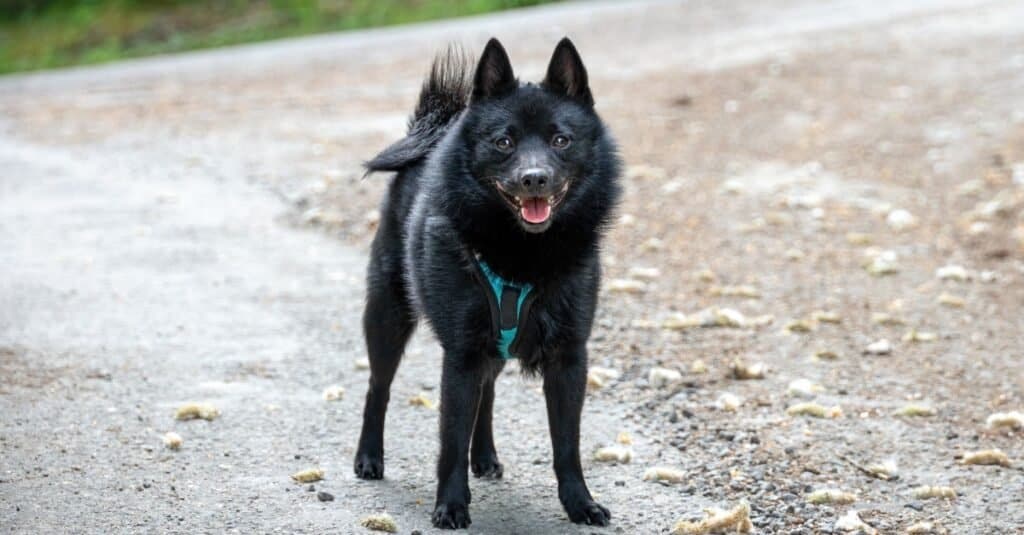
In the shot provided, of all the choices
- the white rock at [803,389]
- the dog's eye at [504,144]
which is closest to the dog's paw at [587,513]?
the dog's eye at [504,144]

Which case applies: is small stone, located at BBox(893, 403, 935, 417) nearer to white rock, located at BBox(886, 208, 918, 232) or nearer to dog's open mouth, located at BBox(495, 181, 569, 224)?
dog's open mouth, located at BBox(495, 181, 569, 224)

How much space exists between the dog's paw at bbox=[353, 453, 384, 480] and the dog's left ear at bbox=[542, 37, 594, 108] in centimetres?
144

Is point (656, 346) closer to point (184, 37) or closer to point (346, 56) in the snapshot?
point (346, 56)

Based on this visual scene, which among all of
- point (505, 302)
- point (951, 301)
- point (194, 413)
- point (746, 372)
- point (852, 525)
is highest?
point (505, 302)

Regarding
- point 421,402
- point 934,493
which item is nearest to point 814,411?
point 934,493

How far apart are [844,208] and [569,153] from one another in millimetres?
5087

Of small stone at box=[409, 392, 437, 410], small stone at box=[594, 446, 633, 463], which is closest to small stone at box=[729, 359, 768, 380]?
small stone at box=[594, 446, 633, 463]

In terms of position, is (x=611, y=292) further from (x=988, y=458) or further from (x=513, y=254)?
(x=513, y=254)

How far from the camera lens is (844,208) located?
9016mm

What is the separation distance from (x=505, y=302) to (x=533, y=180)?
430mm

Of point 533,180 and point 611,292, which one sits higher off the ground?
point 533,180

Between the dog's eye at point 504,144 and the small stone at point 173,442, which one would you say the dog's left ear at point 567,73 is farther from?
the small stone at point 173,442

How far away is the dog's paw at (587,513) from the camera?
441 cm

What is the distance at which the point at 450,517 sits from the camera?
4.34 meters
